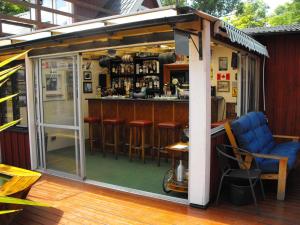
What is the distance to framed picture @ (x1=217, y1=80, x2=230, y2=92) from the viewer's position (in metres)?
6.48

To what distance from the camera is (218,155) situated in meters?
3.71

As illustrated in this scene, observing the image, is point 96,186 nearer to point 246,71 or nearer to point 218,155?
point 218,155

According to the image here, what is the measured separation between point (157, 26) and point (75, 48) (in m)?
1.64

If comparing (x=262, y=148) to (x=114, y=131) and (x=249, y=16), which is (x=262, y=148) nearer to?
(x=114, y=131)

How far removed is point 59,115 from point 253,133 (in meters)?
3.12

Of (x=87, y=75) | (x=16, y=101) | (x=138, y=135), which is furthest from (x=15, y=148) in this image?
(x=87, y=75)

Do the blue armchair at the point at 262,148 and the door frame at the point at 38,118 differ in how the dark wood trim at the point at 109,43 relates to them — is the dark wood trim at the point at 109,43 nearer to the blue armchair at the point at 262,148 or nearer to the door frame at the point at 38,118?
the door frame at the point at 38,118

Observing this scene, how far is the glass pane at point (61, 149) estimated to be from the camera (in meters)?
4.85

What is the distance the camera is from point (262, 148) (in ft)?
14.9

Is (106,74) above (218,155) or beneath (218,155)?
above

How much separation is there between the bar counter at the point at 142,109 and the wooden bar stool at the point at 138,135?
224 millimetres

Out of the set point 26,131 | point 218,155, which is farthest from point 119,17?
point 26,131

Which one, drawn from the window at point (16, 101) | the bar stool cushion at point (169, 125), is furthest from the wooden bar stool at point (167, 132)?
the window at point (16, 101)

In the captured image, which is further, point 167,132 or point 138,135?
point 138,135
